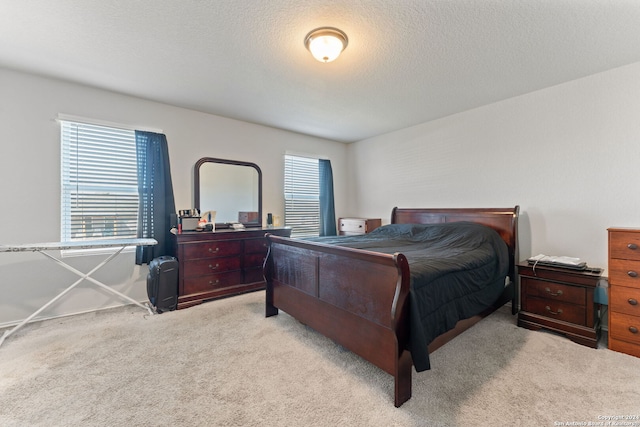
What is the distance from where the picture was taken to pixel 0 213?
2.60 metres

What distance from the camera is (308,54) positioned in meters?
2.31

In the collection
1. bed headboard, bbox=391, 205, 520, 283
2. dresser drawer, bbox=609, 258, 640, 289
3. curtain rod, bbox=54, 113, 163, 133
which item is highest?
curtain rod, bbox=54, 113, 163, 133

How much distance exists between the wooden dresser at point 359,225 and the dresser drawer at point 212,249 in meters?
2.13

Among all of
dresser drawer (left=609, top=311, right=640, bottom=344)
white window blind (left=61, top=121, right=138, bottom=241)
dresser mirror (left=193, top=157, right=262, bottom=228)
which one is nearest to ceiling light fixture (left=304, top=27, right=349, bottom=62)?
dresser mirror (left=193, top=157, right=262, bottom=228)

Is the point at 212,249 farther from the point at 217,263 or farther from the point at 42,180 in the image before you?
the point at 42,180

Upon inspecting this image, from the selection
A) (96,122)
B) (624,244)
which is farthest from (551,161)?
(96,122)

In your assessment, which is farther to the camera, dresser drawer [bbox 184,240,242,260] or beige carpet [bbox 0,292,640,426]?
dresser drawer [bbox 184,240,242,260]

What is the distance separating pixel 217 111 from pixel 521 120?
12.7 feet

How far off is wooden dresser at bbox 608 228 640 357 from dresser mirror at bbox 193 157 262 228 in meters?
3.97

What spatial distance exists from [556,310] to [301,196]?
3.68 metres

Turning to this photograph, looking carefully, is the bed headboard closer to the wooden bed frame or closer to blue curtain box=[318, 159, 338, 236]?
the wooden bed frame

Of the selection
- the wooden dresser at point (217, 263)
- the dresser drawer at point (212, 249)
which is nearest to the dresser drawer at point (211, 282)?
the wooden dresser at point (217, 263)

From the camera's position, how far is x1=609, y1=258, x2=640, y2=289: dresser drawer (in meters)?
2.09

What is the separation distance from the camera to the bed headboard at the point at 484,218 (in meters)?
3.06
